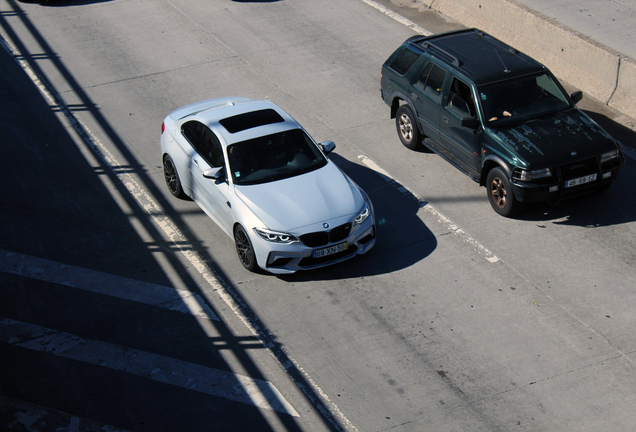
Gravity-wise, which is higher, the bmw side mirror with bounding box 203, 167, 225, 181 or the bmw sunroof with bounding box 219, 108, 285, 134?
the bmw sunroof with bounding box 219, 108, 285, 134

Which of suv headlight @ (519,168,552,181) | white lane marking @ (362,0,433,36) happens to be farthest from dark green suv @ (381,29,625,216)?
white lane marking @ (362,0,433,36)

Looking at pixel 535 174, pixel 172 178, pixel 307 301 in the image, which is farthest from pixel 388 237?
pixel 172 178

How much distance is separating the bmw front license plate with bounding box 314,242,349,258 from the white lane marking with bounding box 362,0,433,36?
9217mm

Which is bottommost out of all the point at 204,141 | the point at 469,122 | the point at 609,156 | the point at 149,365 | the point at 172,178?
the point at 149,365

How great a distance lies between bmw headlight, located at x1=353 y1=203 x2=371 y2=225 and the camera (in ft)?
30.3

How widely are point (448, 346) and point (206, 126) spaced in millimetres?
4771

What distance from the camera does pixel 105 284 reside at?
30.2ft

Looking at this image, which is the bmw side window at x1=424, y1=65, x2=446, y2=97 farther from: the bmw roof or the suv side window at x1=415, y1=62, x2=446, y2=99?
the bmw roof

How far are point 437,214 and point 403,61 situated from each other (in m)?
3.15

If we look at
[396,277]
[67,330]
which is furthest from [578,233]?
[67,330]

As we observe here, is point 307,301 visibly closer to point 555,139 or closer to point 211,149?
point 211,149

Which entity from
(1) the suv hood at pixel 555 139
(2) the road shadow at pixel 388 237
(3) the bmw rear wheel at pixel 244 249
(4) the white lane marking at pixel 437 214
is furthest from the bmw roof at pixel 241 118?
(1) the suv hood at pixel 555 139

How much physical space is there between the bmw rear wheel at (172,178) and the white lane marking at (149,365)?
129 inches

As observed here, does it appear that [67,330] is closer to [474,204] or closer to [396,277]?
[396,277]
